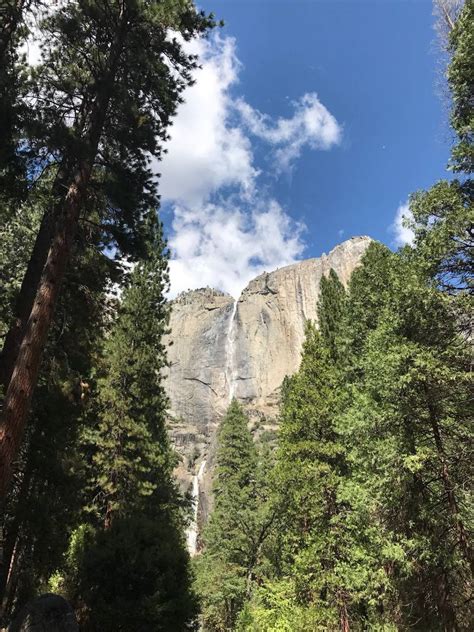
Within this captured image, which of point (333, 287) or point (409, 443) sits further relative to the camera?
point (333, 287)

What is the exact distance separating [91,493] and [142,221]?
11.4 metres

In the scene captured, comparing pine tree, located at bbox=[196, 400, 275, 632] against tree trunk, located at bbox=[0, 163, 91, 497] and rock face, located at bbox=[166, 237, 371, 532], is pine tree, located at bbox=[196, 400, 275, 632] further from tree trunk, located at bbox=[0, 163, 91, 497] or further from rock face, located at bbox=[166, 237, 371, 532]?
rock face, located at bbox=[166, 237, 371, 532]

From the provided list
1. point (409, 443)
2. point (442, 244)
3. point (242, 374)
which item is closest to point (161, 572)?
point (409, 443)

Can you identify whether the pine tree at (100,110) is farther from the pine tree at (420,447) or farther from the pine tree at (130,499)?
the pine tree at (420,447)

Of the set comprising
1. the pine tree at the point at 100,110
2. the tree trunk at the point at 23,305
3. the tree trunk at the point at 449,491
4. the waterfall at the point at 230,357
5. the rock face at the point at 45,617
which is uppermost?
the waterfall at the point at 230,357

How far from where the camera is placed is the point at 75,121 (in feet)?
31.0

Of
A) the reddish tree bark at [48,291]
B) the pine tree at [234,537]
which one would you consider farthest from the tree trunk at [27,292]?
the pine tree at [234,537]

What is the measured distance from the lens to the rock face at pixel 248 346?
8669cm

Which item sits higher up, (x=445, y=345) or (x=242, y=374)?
(x=242, y=374)

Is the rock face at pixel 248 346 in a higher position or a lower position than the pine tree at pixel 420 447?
higher

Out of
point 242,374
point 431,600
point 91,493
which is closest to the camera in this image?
point 431,600

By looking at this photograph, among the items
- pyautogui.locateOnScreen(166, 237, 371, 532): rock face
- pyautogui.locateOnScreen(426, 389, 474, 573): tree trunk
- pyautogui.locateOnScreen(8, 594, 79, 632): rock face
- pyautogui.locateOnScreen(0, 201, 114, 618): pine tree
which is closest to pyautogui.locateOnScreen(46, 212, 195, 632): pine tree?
pyautogui.locateOnScreen(0, 201, 114, 618): pine tree

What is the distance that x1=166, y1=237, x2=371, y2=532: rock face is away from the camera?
3413 inches

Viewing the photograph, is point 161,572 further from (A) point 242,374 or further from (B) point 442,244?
(A) point 242,374
